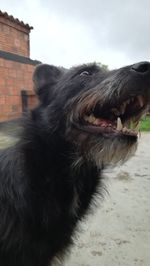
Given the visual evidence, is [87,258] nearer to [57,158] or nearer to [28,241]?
[28,241]

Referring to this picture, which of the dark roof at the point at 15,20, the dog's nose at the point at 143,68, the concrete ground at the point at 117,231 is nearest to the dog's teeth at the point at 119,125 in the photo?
the dog's nose at the point at 143,68

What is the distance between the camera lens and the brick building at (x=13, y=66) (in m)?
7.46

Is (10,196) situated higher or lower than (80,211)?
higher

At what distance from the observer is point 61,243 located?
1.84 metres

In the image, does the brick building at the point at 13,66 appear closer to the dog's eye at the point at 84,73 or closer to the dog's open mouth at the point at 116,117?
the dog's eye at the point at 84,73

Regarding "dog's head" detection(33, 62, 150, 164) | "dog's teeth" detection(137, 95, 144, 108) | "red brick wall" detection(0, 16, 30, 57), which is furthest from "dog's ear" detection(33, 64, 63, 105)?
"red brick wall" detection(0, 16, 30, 57)

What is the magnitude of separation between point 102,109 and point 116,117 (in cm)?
10

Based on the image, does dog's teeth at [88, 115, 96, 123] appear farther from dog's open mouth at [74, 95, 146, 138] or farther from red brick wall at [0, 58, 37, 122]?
red brick wall at [0, 58, 37, 122]

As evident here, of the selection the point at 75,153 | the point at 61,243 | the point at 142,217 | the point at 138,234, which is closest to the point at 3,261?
the point at 61,243

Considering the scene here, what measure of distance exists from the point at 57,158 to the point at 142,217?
5.51ft

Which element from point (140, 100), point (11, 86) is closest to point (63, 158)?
point (140, 100)

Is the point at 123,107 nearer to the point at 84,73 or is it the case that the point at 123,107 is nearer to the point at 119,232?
the point at 84,73

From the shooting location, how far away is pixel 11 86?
7.69 meters

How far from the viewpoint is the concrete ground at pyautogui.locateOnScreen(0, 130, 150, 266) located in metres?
2.41
